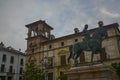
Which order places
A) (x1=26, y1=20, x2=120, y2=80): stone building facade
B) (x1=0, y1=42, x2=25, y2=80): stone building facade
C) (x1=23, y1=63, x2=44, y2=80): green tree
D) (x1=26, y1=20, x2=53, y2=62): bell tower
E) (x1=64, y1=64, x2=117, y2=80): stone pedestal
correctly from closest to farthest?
(x1=64, y1=64, x2=117, y2=80): stone pedestal < (x1=23, y1=63, x2=44, y2=80): green tree < (x1=26, y1=20, x2=120, y2=80): stone building facade < (x1=26, y1=20, x2=53, y2=62): bell tower < (x1=0, y1=42, x2=25, y2=80): stone building facade

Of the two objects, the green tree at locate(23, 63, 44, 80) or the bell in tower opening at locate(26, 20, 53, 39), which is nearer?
the green tree at locate(23, 63, 44, 80)

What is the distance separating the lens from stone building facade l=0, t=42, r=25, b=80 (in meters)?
46.6

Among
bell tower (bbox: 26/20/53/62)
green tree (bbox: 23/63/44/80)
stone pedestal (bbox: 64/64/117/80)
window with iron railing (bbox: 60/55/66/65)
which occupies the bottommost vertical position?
green tree (bbox: 23/63/44/80)

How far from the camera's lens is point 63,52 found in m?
34.9

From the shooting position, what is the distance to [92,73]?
9.99 meters

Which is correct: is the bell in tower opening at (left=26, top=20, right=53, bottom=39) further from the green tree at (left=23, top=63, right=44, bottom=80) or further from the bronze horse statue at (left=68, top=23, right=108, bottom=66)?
the bronze horse statue at (left=68, top=23, right=108, bottom=66)

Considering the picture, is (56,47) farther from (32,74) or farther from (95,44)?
(95,44)

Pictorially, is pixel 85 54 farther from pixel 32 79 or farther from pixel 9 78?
pixel 9 78

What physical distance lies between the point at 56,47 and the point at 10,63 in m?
19.0

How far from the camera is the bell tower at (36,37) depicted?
1531 inches

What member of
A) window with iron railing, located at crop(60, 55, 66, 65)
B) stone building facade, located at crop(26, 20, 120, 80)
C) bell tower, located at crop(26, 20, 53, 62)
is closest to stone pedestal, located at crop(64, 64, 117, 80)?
stone building facade, located at crop(26, 20, 120, 80)

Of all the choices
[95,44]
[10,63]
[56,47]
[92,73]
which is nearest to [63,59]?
[56,47]

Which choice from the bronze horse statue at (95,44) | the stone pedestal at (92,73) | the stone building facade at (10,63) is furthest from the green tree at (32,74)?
the stone building facade at (10,63)

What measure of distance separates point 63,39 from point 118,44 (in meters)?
11.3
